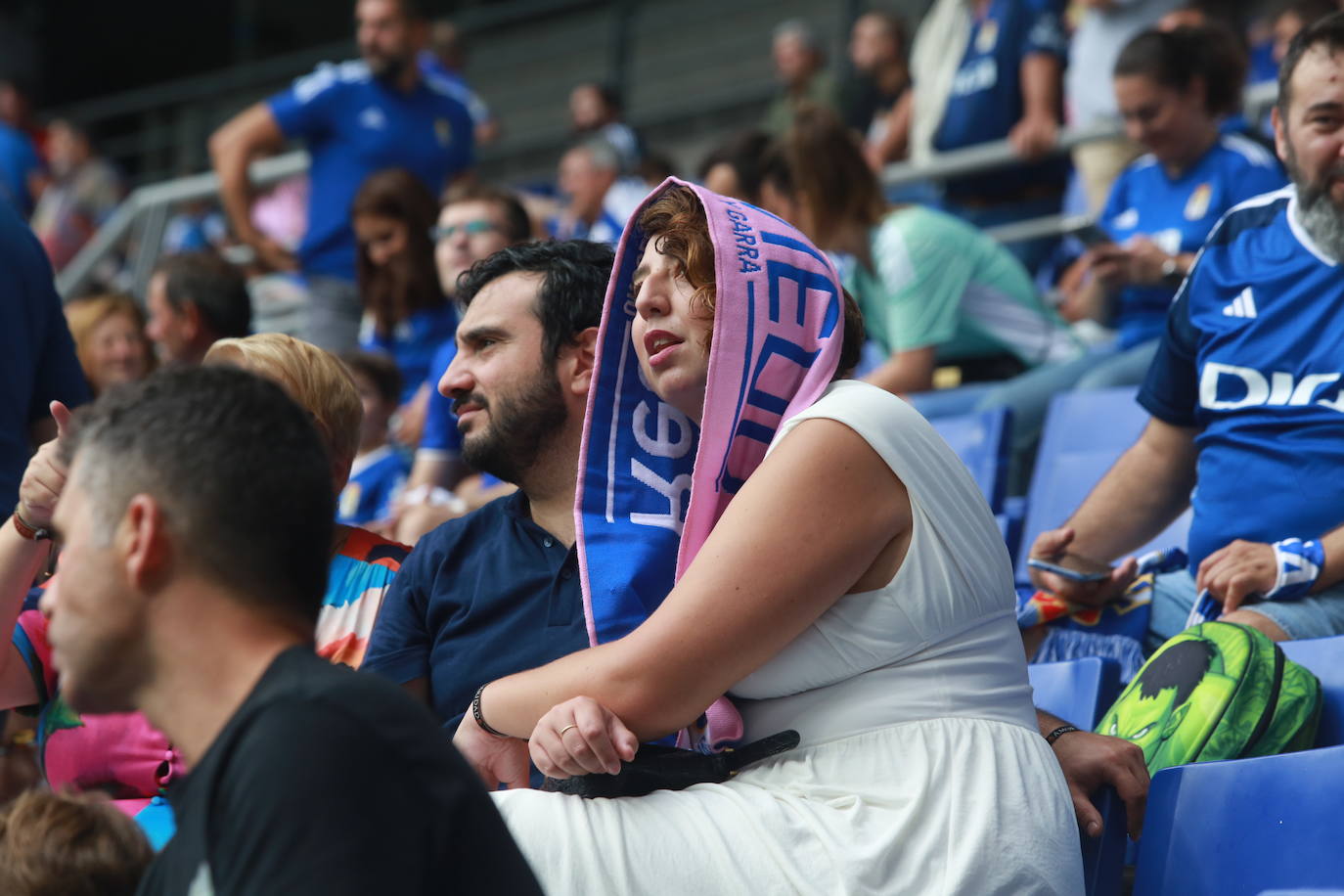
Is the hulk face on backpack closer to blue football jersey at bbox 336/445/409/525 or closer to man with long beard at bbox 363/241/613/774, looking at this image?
man with long beard at bbox 363/241/613/774

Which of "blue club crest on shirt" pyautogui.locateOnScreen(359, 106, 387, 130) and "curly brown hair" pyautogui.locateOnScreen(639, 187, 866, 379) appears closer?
"curly brown hair" pyautogui.locateOnScreen(639, 187, 866, 379)

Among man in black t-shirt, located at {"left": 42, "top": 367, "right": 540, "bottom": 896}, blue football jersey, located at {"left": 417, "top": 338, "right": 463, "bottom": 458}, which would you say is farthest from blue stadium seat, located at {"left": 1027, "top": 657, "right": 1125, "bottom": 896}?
blue football jersey, located at {"left": 417, "top": 338, "right": 463, "bottom": 458}

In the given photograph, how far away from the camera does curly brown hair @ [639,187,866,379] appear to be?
7.09 ft

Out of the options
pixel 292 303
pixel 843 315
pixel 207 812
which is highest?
pixel 843 315

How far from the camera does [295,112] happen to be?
6.42 metres

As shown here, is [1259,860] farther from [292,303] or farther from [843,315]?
[292,303]

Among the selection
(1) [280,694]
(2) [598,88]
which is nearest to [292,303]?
(2) [598,88]

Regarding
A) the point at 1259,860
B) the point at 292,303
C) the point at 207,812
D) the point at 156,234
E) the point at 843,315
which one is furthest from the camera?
the point at 156,234

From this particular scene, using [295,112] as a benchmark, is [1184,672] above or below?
below

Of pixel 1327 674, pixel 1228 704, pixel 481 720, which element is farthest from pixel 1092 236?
pixel 481 720

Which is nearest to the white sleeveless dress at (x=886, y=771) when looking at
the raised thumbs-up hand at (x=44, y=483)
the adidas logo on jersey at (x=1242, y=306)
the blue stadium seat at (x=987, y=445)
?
the raised thumbs-up hand at (x=44, y=483)

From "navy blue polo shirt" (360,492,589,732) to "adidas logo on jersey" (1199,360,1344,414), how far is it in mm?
1251

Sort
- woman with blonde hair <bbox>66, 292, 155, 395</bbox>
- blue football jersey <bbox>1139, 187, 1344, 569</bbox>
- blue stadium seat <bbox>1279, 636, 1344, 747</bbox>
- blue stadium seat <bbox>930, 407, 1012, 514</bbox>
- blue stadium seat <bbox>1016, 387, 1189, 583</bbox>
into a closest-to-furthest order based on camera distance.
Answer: blue stadium seat <bbox>1279, 636, 1344, 747</bbox> → blue football jersey <bbox>1139, 187, 1344, 569</bbox> → blue stadium seat <bbox>1016, 387, 1189, 583</bbox> → blue stadium seat <bbox>930, 407, 1012, 514</bbox> → woman with blonde hair <bbox>66, 292, 155, 395</bbox>

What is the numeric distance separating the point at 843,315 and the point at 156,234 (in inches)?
245
